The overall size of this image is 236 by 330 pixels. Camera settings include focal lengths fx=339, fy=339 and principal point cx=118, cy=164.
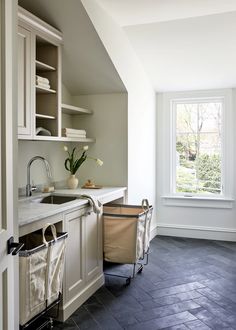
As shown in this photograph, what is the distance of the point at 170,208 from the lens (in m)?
5.06

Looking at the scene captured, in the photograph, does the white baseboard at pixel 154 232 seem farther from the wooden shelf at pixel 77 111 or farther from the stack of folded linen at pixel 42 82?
the stack of folded linen at pixel 42 82

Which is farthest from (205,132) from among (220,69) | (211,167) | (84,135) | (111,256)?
(111,256)

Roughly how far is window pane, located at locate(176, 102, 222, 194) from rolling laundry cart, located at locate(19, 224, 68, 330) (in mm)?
3048

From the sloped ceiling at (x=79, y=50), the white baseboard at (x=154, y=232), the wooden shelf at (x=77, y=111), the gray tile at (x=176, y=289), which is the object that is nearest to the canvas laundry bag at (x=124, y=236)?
the gray tile at (x=176, y=289)

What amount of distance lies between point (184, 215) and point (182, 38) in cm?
251

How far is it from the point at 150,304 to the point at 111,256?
633 millimetres

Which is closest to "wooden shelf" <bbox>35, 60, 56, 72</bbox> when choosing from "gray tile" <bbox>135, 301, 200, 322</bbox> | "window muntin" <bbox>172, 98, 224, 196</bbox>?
"gray tile" <bbox>135, 301, 200, 322</bbox>

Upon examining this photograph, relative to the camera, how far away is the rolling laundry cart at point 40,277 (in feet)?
6.54

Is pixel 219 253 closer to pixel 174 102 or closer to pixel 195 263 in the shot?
pixel 195 263

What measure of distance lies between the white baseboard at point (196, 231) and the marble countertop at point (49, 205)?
1543 millimetres

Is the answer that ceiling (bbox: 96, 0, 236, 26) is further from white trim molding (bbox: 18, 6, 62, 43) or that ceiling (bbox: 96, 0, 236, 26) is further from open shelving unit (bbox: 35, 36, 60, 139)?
open shelving unit (bbox: 35, 36, 60, 139)

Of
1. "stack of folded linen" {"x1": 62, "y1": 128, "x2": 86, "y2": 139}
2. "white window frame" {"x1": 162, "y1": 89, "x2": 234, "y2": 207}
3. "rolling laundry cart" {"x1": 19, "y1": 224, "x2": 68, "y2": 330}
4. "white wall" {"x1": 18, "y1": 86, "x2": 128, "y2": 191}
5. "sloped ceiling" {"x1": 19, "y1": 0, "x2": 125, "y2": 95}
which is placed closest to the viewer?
"rolling laundry cart" {"x1": 19, "y1": 224, "x2": 68, "y2": 330}

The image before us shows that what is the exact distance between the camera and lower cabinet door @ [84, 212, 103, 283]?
9.74 ft

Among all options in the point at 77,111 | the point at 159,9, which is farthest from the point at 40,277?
the point at 159,9
